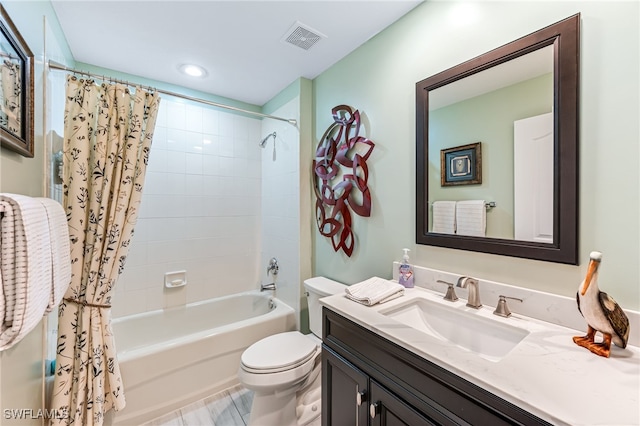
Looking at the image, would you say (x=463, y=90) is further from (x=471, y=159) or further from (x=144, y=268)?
(x=144, y=268)

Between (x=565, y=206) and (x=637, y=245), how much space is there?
21 cm

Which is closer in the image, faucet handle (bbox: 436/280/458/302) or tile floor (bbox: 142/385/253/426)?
faucet handle (bbox: 436/280/458/302)

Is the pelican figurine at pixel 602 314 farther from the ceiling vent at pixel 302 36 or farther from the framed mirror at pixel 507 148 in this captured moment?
the ceiling vent at pixel 302 36

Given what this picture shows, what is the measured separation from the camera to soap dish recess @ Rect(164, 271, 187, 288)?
2.30m

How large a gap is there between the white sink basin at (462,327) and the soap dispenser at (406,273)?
0.14m

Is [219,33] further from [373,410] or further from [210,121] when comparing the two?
[373,410]

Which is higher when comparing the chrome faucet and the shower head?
the shower head

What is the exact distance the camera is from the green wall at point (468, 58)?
0.84m

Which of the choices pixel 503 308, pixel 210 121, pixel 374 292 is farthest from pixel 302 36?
pixel 503 308

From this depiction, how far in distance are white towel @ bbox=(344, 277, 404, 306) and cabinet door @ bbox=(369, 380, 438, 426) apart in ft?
1.03

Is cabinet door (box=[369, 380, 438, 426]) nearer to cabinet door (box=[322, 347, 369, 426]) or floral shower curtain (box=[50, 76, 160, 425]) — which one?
cabinet door (box=[322, 347, 369, 426])

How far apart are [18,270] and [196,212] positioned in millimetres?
1758

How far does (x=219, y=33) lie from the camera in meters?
1.60

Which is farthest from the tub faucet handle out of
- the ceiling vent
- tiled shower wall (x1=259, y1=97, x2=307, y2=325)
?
the ceiling vent
